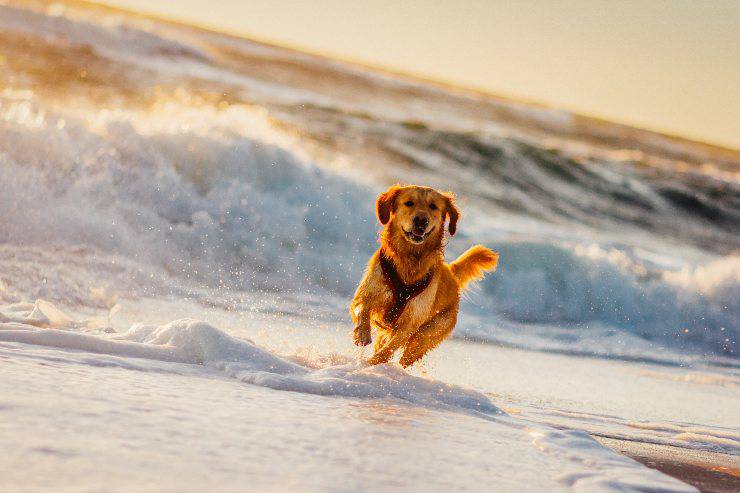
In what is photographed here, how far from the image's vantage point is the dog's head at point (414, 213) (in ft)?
18.4

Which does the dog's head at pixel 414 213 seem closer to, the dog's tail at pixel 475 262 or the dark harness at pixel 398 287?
the dark harness at pixel 398 287

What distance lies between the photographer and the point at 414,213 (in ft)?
18.4

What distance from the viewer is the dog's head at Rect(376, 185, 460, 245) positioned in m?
5.59

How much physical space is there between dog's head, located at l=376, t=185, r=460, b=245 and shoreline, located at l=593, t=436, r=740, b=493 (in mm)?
1710

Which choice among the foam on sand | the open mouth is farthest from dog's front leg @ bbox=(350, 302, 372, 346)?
the open mouth

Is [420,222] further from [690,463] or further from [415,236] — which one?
[690,463]

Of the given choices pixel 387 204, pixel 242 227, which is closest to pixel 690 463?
pixel 387 204

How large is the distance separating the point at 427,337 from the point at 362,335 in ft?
1.77

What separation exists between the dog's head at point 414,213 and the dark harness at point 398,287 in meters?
0.22

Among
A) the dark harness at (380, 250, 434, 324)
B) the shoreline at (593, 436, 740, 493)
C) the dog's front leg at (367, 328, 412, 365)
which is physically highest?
the dark harness at (380, 250, 434, 324)

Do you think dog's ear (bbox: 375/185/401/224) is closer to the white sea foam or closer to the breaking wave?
the white sea foam

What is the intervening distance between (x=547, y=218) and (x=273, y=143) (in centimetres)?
712

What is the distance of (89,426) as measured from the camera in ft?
9.90

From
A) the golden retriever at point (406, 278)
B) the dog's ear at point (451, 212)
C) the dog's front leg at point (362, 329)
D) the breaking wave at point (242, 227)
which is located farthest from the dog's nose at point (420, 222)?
the breaking wave at point (242, 227)
